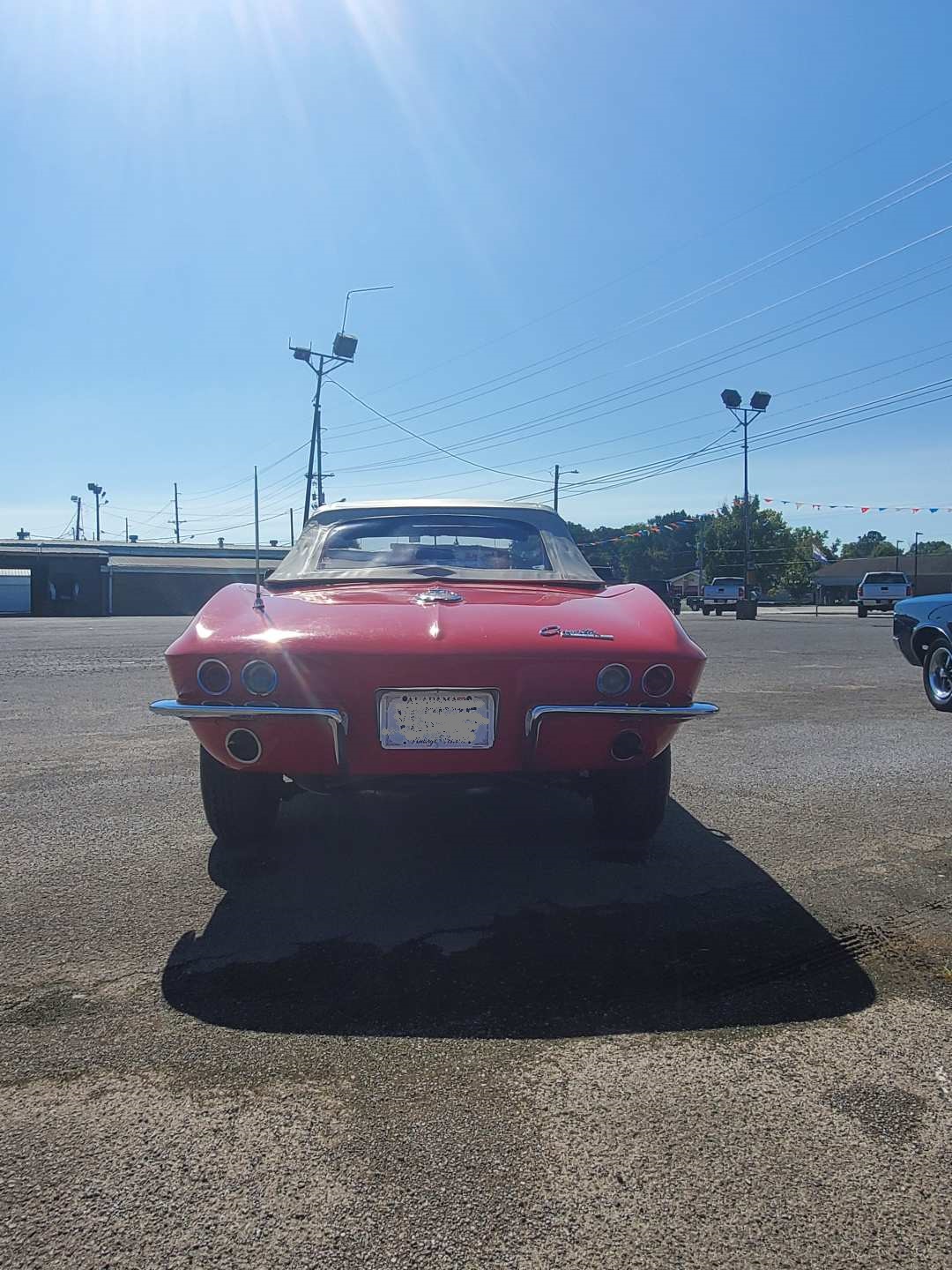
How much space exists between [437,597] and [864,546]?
126m

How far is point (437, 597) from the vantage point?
328 centimetres

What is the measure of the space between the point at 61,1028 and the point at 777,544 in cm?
8041

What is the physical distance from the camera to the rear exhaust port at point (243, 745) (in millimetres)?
2797

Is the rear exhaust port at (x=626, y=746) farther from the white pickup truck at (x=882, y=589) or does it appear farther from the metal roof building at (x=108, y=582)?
the metal roof building at (x=108, y=582)

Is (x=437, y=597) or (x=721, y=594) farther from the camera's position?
(x=721, y=594)

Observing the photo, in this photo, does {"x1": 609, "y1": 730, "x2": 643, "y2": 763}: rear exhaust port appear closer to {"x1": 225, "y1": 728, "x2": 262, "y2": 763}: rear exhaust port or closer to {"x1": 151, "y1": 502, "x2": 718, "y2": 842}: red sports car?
{"x1": 151, "y1": 502, "x2": 718, "y2": 842}: red sports car

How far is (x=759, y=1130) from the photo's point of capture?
5.67ft

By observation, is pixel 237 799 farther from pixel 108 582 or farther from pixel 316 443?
pixel 108 582

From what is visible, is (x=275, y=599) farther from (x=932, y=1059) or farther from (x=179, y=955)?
(x=932, y=1059)

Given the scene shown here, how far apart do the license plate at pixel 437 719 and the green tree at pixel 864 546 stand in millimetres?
119518

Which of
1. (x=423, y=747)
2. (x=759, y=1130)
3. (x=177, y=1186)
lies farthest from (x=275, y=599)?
(x=759, y=1130)

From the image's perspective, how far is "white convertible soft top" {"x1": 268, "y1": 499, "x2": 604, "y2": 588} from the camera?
3.76 meters

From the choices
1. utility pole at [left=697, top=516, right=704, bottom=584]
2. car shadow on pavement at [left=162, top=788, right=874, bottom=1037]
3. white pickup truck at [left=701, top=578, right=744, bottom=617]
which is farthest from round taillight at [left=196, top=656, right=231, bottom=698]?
utility pole at [left=697, top=516, right=704, bottom=584]

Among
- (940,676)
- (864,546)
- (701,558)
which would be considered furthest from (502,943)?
(864,546)
